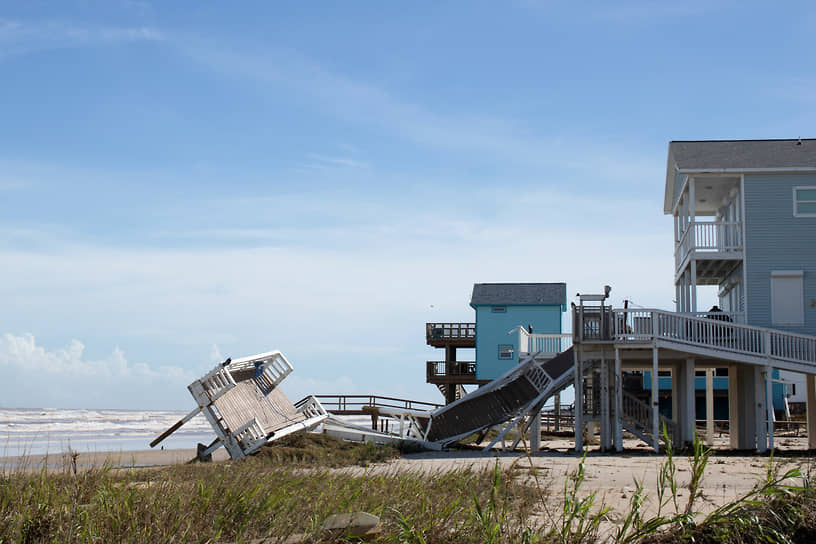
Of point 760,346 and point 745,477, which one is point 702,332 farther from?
point 745,477

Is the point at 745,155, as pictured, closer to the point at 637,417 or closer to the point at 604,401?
the point at 637,417

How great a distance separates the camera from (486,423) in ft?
80.3

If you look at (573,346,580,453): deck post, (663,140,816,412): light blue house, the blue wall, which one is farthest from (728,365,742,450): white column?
the blue wall

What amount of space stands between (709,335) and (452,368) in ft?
86.5

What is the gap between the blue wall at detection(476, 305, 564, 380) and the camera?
47.8 meters

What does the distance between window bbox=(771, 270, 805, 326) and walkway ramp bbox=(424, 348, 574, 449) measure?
6.44 meters

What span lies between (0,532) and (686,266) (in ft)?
79.8

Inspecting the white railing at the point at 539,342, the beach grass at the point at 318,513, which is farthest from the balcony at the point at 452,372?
the beach grass at the point at 318,513

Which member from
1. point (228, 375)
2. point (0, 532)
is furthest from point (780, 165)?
point (0, 532)

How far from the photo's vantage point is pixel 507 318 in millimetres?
48625

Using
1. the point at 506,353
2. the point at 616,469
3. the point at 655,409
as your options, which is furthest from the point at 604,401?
the point at 506,353

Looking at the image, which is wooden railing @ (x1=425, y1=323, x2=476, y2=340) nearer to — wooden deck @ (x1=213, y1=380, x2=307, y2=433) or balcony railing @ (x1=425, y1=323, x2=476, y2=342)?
balcony railing @ (x1=425, y1=323, x2=476, y2=342)

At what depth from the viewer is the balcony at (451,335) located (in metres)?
48.7

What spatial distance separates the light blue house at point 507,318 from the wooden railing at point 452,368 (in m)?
0.49
